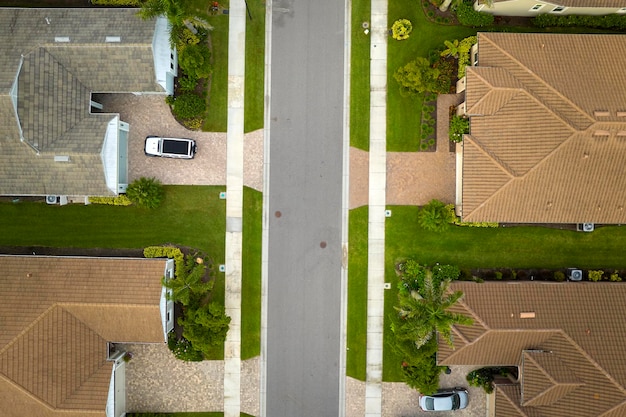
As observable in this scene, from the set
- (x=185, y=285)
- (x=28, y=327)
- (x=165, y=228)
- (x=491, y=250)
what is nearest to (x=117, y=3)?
(x=165, y=228)

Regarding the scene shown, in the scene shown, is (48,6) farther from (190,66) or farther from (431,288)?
(431,288)

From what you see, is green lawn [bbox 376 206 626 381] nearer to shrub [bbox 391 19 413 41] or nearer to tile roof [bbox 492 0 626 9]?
shrub [bbox 391 19 413 41]

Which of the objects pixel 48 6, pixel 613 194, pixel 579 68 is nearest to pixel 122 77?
pixel 48 6

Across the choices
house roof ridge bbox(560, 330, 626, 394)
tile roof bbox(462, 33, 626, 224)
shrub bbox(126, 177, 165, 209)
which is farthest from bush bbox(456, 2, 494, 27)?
shrub bbox(126, 177, 165, 209)

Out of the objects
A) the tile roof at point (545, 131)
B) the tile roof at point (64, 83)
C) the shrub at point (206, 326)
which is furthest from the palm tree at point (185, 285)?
the tile roof at point (545, 131)

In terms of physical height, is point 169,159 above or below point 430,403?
above

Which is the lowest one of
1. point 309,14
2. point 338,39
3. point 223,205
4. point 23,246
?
point 23,246

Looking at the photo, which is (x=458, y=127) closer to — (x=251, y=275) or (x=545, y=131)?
(x=545, y=131)
